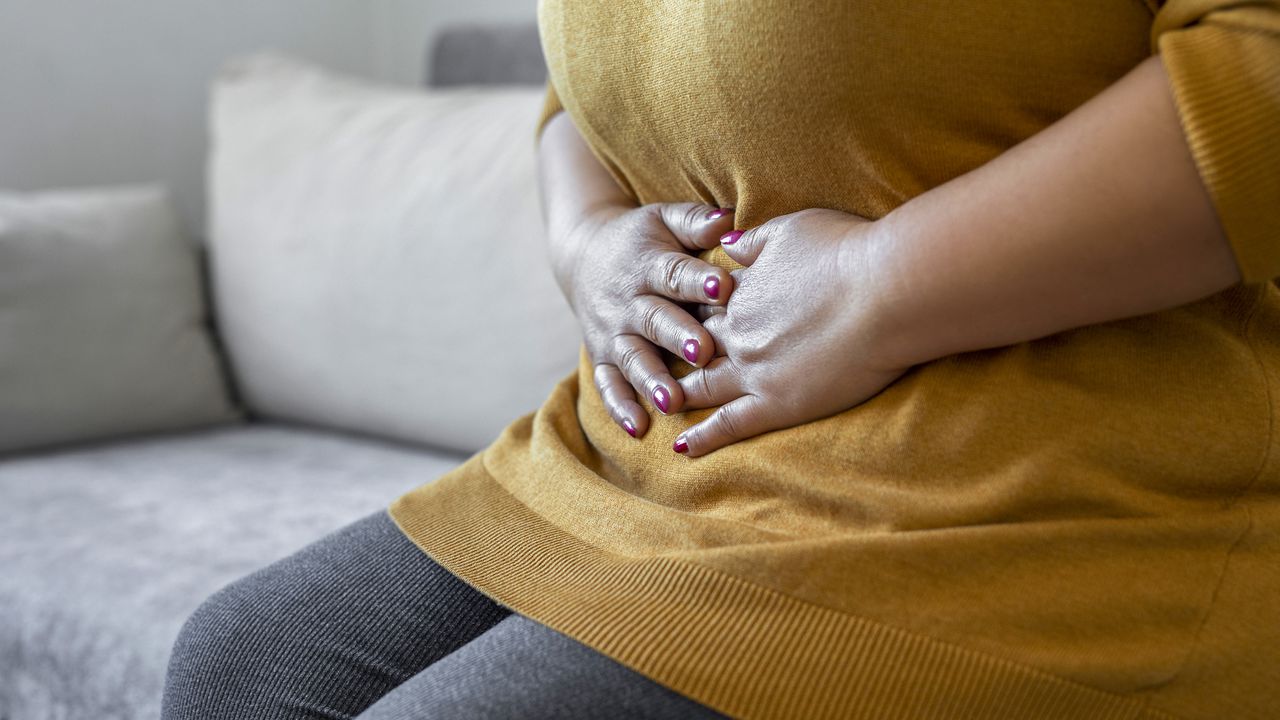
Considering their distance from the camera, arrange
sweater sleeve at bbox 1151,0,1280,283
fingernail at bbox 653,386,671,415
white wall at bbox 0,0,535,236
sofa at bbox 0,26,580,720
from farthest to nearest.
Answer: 1. white wall at bbox 0,0,535,236
2. sofa at bbox 0,26,580,720
3. fingernail at bbox 653,386,671,415
4. sweater sleeve at bbox 1151,0,1280,283

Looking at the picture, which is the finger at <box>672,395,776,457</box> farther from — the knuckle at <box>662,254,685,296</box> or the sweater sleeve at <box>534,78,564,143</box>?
the sweater sleeve at <box>534,78,564,143</box>

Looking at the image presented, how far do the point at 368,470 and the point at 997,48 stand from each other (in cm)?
102

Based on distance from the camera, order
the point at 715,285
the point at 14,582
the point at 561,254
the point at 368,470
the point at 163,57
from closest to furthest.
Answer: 1. the point at 715,285
2. the point at 561,254
3. the point at 14,582
4. the point at 368,470
5. the point at 163,57

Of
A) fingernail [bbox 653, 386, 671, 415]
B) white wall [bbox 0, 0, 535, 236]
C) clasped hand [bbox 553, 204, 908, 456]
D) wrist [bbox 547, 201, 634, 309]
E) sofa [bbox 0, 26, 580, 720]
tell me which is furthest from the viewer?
white wall [bbox 0, 0, 535, 236]

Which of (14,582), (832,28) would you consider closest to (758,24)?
(832,28)

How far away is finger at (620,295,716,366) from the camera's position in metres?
0.68

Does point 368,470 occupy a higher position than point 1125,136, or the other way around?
point 1125,136

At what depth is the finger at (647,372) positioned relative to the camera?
2.26ft

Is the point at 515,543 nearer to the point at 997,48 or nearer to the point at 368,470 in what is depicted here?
the point at 997,48

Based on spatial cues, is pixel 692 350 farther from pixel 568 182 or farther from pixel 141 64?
pixel 141 64

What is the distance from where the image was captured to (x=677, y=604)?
22.1 inches

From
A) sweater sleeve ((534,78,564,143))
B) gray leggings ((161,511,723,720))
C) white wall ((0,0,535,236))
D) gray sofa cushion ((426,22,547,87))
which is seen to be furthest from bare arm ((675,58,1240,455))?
white wall ((0,0,535,236))

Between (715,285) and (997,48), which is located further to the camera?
(715,285)

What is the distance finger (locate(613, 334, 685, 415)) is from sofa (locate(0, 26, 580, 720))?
0.51m
